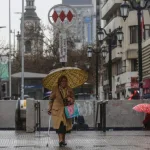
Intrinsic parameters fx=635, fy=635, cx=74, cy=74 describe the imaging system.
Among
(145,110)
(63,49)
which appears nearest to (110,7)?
(145,110)

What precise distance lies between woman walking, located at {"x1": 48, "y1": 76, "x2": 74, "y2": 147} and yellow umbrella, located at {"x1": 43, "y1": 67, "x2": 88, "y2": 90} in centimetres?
34

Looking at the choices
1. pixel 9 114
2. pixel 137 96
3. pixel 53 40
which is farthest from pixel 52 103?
pixel 53 40

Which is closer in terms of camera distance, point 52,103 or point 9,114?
point 52,103

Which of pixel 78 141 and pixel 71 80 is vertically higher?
pixel 71 80

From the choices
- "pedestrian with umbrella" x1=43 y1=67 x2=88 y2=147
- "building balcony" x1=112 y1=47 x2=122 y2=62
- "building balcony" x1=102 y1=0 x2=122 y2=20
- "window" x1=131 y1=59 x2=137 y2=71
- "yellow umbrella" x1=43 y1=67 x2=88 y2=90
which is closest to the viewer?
"pedestrian with umbrella" x1=43 y1=67 x2=88 y2=147

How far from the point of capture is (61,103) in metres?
14.9

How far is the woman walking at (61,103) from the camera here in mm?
14789

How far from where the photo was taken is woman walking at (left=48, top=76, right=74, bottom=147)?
14789 millimetres

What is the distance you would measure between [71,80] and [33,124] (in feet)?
17.7

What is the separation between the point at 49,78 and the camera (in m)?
15.4

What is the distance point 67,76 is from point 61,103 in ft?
3.04

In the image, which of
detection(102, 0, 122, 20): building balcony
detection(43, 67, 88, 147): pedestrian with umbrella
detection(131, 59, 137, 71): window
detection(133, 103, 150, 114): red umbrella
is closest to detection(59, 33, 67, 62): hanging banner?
detection(43, 67, 88, 147): pedestrian with umbrella

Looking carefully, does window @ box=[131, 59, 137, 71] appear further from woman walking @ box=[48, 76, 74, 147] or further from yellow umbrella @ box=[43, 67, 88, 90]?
woman walking @ box=[48, 76, 74, 147]

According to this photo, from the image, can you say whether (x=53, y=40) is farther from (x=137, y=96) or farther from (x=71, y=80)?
(x=71, y=80)
